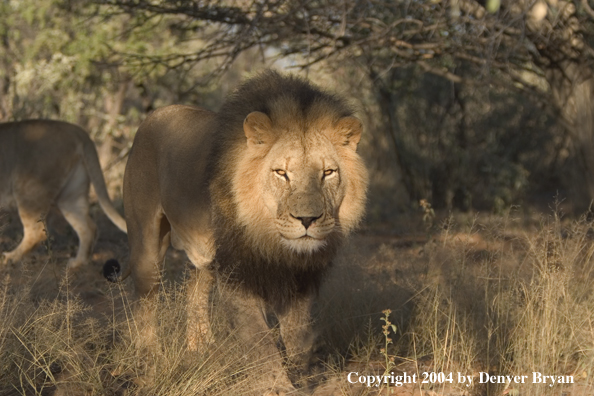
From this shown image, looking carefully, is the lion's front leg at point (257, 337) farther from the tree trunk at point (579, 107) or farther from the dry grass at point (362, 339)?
the tree trunk at point (579, 107)

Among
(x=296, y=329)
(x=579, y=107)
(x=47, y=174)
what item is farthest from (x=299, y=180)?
(x=579, y=107)

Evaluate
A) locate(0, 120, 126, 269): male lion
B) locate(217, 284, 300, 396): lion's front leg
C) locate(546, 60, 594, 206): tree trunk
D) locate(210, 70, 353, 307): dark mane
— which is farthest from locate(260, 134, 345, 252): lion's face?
locate(546, 60, 594, 206): tree trunk

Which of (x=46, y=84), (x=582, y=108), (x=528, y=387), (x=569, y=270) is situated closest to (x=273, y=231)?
(x=528, y=387)

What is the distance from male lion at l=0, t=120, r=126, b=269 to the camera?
7.35 metres

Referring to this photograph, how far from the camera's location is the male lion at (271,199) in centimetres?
348

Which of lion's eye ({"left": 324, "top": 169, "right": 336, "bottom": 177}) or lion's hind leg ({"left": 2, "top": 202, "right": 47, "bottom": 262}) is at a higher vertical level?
lion's eye ({"left": 324, "top": 169, "right": 336, "bottom": 177})

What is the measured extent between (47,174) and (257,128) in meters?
4.48

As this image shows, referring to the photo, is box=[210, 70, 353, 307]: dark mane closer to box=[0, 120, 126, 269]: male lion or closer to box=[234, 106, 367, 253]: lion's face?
box=[234, 106, 367, 253]: lion's face

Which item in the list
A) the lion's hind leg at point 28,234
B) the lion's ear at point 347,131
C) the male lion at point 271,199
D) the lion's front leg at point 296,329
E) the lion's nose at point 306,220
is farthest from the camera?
the lion's hind leg at point 28,234

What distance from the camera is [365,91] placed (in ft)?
38.2

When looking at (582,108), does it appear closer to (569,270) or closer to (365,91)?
(569,270)

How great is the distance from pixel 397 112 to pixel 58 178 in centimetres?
558

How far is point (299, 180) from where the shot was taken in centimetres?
344

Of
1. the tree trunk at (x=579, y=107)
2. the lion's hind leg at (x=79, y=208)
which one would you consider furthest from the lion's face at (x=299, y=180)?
the tree trunk at (x=579, y=107)
